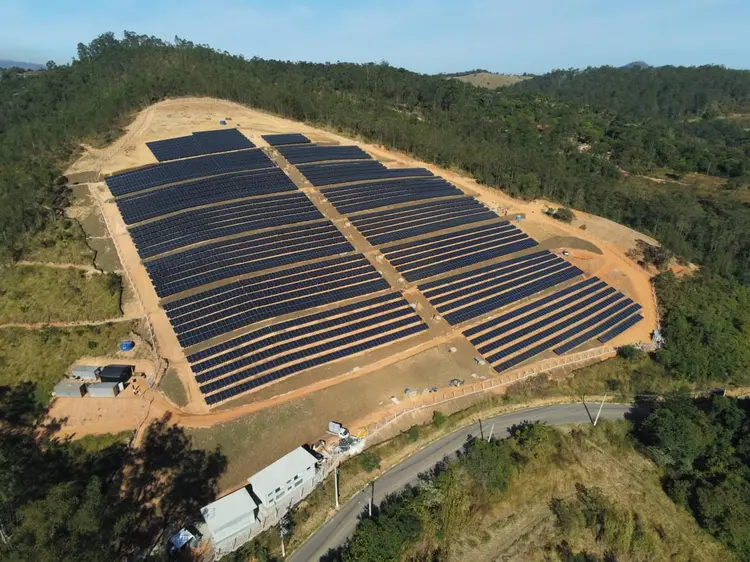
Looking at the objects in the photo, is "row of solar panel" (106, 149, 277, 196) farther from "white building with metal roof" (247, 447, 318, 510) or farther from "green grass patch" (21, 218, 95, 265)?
"white building with metal roof" (247, 447, 318, 510)

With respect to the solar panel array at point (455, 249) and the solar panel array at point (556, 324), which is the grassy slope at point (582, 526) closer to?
the solar panel array at point (556, 324)

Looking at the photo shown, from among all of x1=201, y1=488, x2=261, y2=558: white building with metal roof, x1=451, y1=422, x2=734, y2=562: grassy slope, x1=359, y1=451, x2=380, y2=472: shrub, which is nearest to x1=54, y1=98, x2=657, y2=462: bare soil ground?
x1=359, y1=451, x2=380, y2=472: shrub

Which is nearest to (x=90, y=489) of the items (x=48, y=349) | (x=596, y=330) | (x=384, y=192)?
(x=48, y=349)

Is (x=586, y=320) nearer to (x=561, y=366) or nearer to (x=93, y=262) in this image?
(x=561, y=366)

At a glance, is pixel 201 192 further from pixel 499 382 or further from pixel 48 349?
pixel 499 382

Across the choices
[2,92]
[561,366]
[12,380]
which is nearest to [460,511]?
[561,366]
